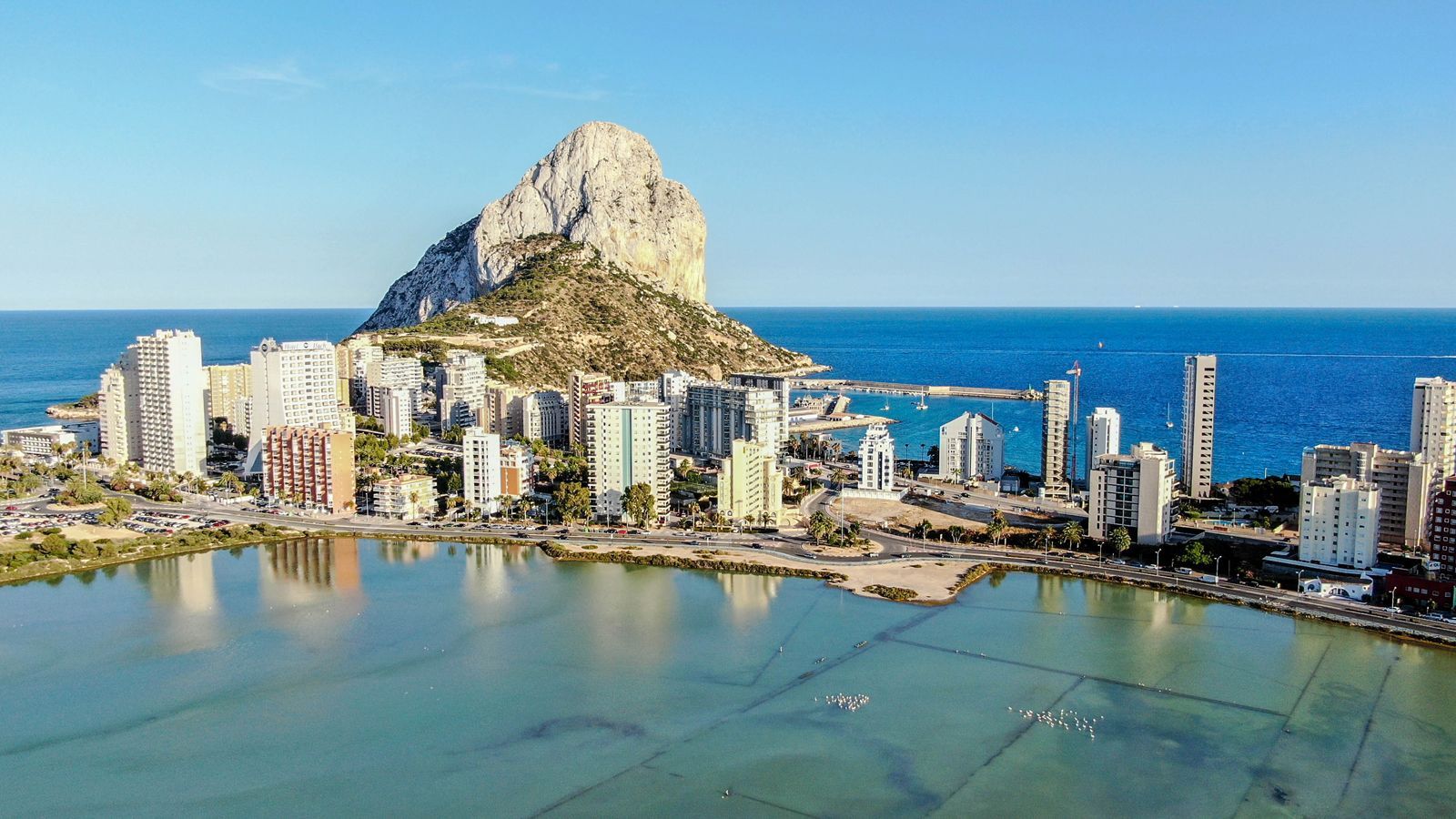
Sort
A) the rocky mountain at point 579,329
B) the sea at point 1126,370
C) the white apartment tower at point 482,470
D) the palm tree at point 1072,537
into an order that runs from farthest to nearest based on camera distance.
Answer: the rocky mountain at point 579,329 < the sea at point 1126,370 < the white apartment tower at point 482,470 < the palm tree at point 1072,537

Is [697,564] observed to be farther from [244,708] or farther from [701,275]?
[701,275]

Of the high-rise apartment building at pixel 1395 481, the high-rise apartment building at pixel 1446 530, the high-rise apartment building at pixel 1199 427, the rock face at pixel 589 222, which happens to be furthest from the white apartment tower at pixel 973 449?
the rock face at pixel 589 222

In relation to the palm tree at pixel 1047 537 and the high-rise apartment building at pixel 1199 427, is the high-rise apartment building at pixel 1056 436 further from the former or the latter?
the palm tree at pixel 1047 537

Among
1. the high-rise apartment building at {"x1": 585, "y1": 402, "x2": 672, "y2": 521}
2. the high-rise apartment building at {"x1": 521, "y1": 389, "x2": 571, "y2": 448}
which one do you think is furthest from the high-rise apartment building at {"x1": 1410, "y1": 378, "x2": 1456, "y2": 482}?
the high-rise apartment building at {"x1": 521, "y1": 389, "x2": 571, "y2": 448}

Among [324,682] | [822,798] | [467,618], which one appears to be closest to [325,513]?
[467,618]

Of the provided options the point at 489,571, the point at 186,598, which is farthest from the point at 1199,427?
the point at 186,598

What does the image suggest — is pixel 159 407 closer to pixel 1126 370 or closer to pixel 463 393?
pixel 463 393
